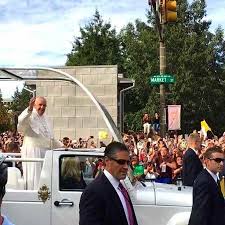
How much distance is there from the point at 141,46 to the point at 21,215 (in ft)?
135

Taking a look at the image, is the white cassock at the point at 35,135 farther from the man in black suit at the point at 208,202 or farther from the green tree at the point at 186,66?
the green tree at the point at 186,66

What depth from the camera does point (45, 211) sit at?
680 cm

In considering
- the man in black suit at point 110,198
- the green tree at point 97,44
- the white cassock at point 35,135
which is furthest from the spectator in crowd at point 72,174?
the green tree at point 97,44

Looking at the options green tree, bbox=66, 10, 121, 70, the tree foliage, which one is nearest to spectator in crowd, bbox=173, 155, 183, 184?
the tree foliage

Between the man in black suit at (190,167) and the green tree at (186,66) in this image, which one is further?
the green tree at (186,66)

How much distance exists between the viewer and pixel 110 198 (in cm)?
392

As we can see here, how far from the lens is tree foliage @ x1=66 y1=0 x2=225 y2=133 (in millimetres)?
45438

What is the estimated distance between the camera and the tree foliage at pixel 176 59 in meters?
45.4

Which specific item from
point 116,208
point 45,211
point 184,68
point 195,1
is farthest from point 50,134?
point 195,1

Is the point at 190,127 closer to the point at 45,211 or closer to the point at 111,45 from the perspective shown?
the point at 111,45

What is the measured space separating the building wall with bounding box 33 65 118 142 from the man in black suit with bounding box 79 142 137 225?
13149 millimetres

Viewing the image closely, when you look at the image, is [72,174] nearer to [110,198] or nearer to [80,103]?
[110,198]

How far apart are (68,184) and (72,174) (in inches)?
5.1

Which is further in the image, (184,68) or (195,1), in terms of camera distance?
(195,1)
